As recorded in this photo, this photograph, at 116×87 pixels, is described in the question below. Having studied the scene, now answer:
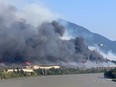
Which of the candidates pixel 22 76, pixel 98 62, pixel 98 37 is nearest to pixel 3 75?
pixel 22 76

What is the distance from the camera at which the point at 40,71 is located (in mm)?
72750

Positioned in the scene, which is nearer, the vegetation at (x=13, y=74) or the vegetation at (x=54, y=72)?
the vegetation at (x=54, y=72)

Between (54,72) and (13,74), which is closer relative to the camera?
(13,74)

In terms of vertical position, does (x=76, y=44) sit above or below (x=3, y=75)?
above

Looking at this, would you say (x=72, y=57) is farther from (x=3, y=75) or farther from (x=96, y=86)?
(x=96, y=86)

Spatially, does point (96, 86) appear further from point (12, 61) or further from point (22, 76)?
point (12, 61)

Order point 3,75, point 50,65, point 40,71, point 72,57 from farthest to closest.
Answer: point 72,57 < point 50,65 < point 40,71 < point 3,75

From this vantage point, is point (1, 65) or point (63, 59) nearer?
point (1, 65)

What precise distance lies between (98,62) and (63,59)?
29.0 feet

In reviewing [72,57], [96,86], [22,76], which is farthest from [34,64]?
[96,86]

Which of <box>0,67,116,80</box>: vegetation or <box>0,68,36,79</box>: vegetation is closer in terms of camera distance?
<box>0,67,116,80</box>: vegetation

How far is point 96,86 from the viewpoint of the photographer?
148 feet

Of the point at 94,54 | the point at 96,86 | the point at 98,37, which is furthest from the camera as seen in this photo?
the point at 98,37

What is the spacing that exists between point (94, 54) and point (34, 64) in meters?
16.1
